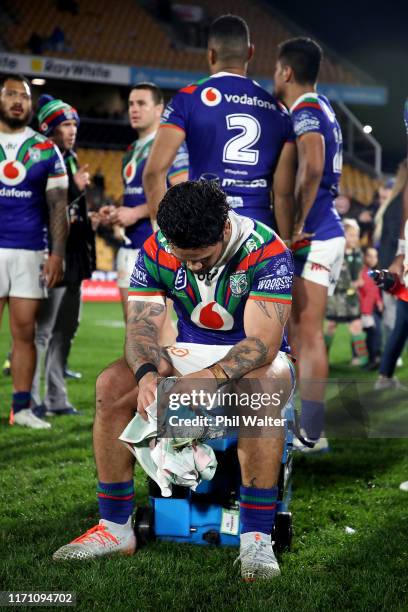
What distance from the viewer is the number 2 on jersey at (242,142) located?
4.04 meters

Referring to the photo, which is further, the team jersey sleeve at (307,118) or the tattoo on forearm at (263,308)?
the team jersey sleeve at (307,118)

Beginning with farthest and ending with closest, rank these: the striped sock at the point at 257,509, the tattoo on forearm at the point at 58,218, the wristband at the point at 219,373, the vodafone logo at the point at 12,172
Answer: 1. the tattoo on forearm at the point at 58,218
2. the vodafone logo at the point at 12,172
3. the striped sock at the point at 257,509
4. the wristband at the point at 219,373

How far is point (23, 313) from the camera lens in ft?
16.8

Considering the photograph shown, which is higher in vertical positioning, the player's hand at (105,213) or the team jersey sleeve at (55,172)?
the team jersey sleeve at (55,172)

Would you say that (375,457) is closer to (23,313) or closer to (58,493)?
(58,493)

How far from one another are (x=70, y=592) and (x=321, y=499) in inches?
60.4

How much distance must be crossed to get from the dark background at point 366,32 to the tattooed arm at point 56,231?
2743 cm

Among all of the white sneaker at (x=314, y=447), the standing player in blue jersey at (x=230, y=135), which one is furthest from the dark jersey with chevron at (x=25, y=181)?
the white sneaker at (x=314, y=447)

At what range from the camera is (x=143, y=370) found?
2.76 meters

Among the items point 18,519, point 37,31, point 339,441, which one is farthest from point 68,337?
point 37,31

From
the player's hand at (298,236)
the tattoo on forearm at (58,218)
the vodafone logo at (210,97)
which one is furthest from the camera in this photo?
the tattoo on forearm at (58,218)

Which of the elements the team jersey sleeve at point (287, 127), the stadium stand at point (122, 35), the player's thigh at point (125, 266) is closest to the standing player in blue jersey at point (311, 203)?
the team jersey sleeve at point (287, 127)

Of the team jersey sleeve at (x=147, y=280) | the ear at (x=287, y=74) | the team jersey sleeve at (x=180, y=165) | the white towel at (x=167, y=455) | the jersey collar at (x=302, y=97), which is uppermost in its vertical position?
the ear at (x=287, y=74)

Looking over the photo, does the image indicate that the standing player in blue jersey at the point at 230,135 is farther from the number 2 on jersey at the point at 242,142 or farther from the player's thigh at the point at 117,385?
the player's thigh at the point at 117,385
